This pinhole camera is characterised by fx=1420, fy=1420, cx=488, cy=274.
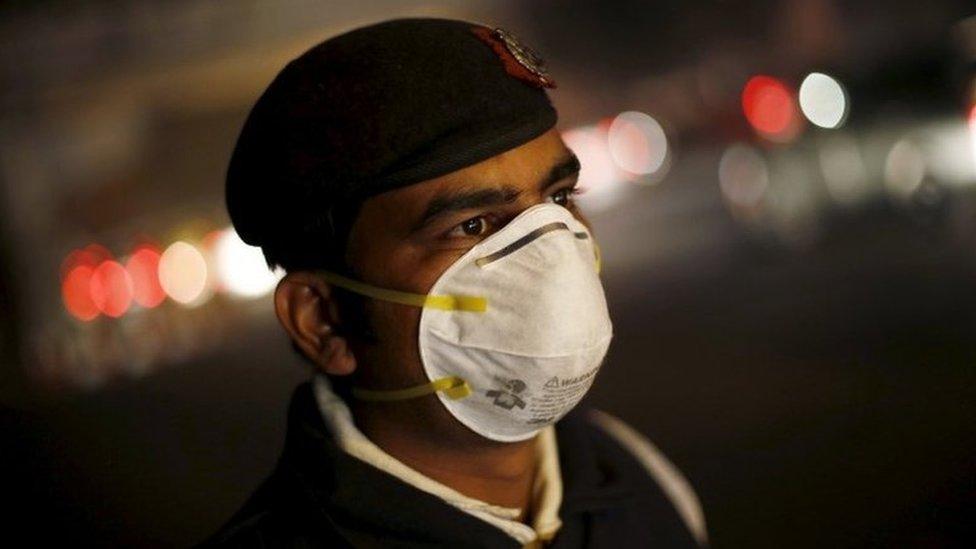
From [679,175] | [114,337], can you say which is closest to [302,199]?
[679,175]

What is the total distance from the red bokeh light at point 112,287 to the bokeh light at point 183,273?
51 cm

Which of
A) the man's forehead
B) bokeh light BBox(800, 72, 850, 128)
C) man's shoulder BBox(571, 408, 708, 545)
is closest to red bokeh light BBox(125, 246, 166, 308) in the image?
bokeh light BBox(800, 72, 850, 128)

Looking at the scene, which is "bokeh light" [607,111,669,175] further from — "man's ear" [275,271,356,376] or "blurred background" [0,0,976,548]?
"man's ear" [275,271,356,376]

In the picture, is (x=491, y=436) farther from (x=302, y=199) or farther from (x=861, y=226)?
(x=861, y=226)

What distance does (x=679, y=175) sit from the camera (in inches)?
614

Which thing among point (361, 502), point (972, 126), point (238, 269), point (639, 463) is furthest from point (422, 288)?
point (238, 269)

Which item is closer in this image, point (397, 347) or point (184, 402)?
point (397, 347)

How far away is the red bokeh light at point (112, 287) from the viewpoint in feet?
59.1

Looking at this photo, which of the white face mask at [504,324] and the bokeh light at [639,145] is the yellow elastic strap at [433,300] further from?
the bokeh light at [639,145]

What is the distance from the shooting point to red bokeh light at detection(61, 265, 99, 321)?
1830 centimetres

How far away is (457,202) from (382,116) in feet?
0.61

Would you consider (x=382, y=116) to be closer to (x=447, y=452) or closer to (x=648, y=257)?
(x=447, y=452)

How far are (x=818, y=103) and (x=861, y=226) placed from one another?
53.0 inches

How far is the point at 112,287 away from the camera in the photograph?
18.1 meters
